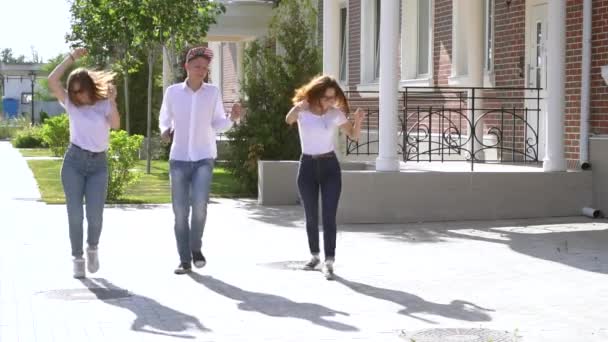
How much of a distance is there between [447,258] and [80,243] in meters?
3.35

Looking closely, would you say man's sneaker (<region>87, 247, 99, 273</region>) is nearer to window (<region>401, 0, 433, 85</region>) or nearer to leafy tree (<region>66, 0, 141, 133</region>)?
window (<region>401, 0, 433, 85</region>)

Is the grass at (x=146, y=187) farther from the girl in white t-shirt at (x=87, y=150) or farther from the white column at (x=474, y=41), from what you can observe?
the girl in white t-shirt at (x=87, y=150)

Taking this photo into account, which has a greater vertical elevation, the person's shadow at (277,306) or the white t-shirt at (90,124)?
the white t-shirt at (90,124)

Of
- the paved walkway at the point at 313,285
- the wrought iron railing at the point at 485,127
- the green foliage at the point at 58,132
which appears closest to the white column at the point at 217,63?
the green foliage at the point at 58,132

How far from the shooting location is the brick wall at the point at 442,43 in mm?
18812

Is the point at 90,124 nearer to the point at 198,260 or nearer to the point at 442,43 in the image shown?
the point at 198,260

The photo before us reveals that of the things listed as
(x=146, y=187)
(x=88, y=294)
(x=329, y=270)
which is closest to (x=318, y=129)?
(x=329, y=270)

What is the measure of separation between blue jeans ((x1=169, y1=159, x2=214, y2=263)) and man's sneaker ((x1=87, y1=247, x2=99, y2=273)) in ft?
2.24

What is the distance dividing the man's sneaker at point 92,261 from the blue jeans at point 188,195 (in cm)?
68

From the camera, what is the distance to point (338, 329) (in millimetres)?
7543

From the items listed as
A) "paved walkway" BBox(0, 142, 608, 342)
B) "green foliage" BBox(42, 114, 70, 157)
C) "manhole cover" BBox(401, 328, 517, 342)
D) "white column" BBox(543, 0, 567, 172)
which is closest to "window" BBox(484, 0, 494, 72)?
"white column" BBox(543, 0, 567, 172)

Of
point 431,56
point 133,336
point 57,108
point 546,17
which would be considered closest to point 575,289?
point 133,336

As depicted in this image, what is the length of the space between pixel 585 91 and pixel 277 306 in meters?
7.24

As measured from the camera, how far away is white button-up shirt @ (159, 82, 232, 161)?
9.89 m
